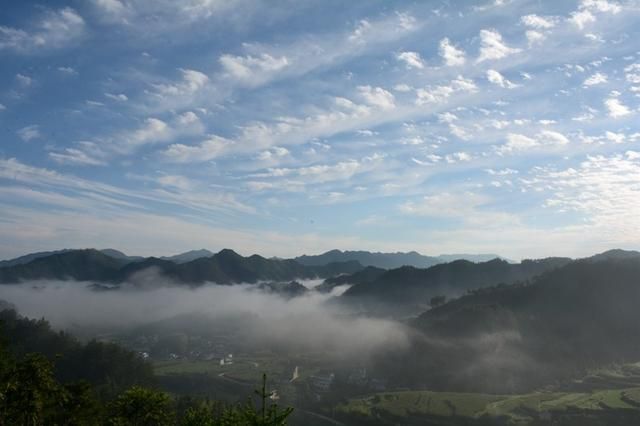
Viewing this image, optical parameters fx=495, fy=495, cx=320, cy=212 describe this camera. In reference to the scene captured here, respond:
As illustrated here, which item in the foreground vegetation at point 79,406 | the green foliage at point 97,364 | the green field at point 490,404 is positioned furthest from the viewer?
the green foliage at point 97,364

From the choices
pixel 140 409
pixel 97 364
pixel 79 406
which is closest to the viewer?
pixel 79 406

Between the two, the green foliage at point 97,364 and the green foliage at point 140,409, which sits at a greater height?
the green foliage at point 140,409

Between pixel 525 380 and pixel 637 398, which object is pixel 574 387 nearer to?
pixel 525 380

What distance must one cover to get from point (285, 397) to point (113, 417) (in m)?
136

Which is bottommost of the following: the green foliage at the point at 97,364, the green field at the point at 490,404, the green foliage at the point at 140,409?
the green field at the point at 490,404

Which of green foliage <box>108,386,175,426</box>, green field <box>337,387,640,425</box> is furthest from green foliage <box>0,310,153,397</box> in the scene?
green foliage <box>108,386,175,426</box>

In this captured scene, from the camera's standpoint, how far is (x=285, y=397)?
185 meters

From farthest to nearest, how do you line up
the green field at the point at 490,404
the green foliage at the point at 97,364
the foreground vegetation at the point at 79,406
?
the green foliage at the point at 97,364
the green field at the point at 490,404
the foreground vegetation at the point at 79,406

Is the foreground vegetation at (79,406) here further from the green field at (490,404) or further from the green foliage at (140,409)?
the green field at (490,404)

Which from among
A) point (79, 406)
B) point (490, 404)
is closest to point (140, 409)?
point (79, 406)

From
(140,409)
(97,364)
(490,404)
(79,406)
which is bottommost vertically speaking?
(490,404)

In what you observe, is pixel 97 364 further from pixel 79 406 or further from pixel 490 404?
pixel 490 404

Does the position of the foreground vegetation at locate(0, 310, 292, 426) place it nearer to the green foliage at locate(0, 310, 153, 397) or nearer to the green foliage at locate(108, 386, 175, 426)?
the green foliage at locate(108, 386, 175, 426)

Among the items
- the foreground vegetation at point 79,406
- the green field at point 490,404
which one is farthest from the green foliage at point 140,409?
the green field at point 490,404
